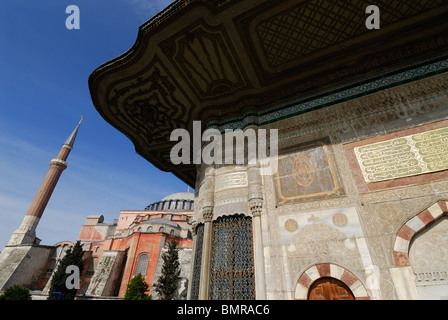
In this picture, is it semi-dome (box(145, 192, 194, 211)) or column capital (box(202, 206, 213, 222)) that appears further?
semi-dome (box(145, 192, 194, 211))

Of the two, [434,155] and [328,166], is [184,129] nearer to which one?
[328,166]

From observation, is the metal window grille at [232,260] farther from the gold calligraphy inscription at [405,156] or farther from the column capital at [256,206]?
the gold calligraphy inscription at [405,156]

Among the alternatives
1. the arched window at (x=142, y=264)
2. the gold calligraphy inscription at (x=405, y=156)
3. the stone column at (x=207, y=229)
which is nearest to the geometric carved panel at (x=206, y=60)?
the stone column at (x=207, y=229)

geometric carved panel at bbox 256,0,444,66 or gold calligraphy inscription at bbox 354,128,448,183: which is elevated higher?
geometric carved panel at bbox 256,0,444,66

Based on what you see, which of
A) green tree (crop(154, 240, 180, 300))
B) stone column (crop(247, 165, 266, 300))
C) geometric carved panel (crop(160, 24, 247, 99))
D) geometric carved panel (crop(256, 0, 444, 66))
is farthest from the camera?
green tree (crop(154, 240, 180, 300))

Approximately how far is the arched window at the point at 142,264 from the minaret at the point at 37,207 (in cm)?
1441

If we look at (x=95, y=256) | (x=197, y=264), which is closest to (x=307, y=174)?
(x=197, y=264)

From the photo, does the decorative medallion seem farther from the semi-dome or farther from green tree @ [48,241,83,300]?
the semi-dome

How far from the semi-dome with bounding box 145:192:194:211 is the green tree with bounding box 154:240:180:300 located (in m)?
16.8

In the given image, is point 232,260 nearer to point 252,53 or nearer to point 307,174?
point 307,174

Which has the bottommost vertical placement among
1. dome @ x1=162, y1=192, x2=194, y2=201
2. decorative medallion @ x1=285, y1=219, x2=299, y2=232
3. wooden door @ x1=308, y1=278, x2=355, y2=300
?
wooden door @ x1=308, y1=278, x2=355, y2=300

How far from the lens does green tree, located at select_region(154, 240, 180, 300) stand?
60.8 feet

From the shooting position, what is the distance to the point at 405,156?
3.65 metres

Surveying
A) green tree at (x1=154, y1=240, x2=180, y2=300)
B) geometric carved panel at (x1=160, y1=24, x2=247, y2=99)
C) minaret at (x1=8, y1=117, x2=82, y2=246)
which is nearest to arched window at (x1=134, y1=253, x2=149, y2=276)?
green tree at (x1=154, y1=240, x2=180, y2=300)
